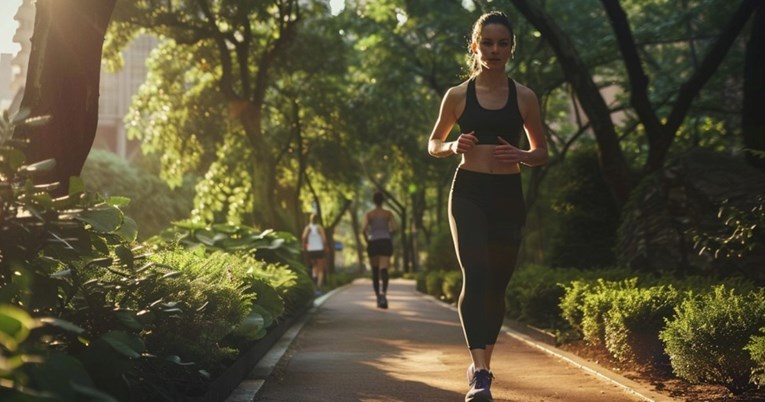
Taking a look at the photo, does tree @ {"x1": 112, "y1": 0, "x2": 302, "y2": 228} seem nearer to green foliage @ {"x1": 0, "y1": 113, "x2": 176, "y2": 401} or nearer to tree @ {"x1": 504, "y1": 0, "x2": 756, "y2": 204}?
tree @ {"x1": 504, "y1": 0, "x2": 756, "y2": 204}

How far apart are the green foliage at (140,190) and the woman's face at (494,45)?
166 ft

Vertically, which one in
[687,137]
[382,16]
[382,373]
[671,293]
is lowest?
[382,373]

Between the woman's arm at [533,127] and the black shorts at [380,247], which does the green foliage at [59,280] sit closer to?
the woman's arm at [533,127]

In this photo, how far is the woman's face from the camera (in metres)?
6.26

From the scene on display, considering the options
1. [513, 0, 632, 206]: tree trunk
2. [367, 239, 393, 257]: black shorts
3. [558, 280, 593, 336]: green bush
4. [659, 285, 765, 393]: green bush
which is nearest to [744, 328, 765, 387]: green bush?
[659, 285, 765, 393]: green bush

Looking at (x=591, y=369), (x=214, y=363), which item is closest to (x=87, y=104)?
(x=214, y=363)

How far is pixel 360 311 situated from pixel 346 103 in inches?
593

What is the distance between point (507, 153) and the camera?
20.3ft

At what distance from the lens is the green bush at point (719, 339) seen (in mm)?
6656

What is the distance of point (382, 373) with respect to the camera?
29.1 feet

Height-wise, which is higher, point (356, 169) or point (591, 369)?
point (356, 169)

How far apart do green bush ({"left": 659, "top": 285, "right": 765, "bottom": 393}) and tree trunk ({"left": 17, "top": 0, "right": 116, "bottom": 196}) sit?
4.22 m

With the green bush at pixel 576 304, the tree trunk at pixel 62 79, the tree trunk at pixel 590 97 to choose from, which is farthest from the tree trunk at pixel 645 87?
the tree trunk at pixel 62 79

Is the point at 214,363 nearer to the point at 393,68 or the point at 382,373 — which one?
the point at 382,373
